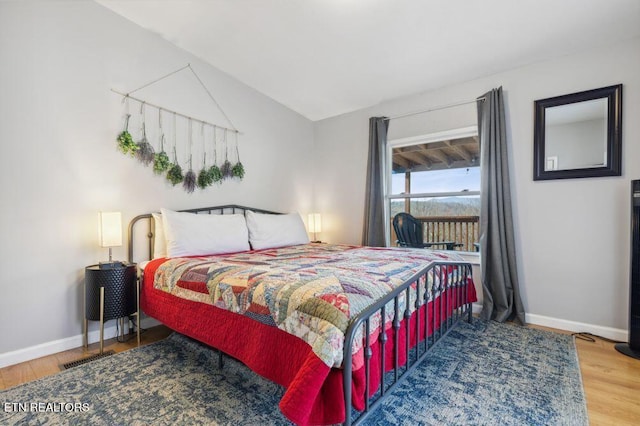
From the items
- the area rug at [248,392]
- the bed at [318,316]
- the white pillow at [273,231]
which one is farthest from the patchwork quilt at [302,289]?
the white pillow at [273,231]

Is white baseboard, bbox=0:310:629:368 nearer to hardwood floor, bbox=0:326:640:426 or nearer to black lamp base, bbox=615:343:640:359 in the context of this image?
hardwood floor, bbox=0:326:640:426

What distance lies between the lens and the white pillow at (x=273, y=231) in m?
3.13

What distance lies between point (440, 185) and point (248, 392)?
2.93 metres

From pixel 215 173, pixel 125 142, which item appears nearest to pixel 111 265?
pixel 125 142

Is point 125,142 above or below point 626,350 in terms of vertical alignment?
above

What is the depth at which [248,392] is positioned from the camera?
1705mm

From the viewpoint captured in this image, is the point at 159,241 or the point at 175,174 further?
the point at 175,174

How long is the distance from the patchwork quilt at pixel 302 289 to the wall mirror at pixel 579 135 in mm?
1682

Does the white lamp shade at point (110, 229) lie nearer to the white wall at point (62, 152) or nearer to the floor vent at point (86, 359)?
the white wall at point (62, 152)

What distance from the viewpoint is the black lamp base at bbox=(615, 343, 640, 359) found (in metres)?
2.16

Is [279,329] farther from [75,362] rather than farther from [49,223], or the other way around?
[49,223]

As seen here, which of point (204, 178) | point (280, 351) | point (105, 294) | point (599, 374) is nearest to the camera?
point (280, 351)

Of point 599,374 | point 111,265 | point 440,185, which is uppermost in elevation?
point 440,185

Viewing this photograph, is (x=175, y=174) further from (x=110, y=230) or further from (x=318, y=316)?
(x=318, y=316)
